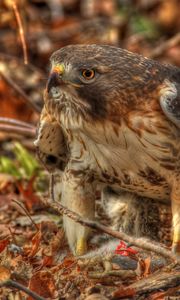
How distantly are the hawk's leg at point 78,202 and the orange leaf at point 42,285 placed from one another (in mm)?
1028

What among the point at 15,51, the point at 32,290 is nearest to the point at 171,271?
the point at 32,290

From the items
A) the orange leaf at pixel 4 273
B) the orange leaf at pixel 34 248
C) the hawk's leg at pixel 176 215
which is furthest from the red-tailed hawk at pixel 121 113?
the orange leaf at pixel 4 273

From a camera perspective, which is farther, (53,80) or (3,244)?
(3,244)

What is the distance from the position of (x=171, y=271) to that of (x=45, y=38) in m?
6.97

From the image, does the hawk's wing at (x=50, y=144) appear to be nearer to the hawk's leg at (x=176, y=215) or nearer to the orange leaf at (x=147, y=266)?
the hawk's leg at (x=176, y=215)

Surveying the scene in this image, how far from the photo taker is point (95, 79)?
5129mm

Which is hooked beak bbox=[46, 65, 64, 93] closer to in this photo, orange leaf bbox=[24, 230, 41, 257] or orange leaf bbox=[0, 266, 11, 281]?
orange leaf bbox=[24, 230, 41, 257]

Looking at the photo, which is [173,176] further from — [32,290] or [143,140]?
[32,290]

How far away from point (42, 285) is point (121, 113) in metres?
1.13

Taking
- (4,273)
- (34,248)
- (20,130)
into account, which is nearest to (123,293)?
(4,273)

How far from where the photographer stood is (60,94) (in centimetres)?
520

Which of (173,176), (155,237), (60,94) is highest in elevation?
(60,94)

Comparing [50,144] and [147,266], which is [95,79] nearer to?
[50,144]

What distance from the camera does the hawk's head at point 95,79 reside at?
5070 millimetres
